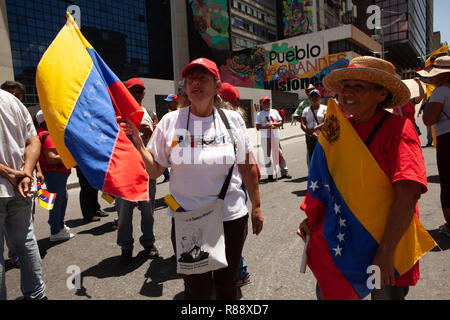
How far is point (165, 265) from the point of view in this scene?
11.8ft

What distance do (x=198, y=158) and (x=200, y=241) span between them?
54cm

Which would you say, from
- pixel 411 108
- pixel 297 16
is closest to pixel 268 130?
pixel 411 108

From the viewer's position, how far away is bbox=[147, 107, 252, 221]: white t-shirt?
2137 millimetres

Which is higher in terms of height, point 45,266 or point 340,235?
point 340,235

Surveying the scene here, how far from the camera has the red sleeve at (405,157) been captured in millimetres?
1516

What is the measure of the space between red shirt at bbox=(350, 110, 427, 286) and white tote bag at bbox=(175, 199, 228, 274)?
1.02 meters

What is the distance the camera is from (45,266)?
3811mm

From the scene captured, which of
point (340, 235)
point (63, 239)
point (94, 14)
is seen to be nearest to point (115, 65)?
point (94, 14)

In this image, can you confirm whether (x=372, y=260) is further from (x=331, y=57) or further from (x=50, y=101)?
(x=331, y=57)

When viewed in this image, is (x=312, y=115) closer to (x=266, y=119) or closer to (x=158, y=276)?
(x=266, y=119)

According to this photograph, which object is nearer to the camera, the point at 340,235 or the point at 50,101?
the point at 340,235

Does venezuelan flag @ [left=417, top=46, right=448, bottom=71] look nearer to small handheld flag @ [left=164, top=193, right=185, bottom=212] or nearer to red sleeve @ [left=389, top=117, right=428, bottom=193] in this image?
red sleeve @ [left=389, top=117, right=428, bottom=193]

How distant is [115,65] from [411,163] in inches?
2038

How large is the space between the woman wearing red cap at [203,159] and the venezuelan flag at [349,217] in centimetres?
61
